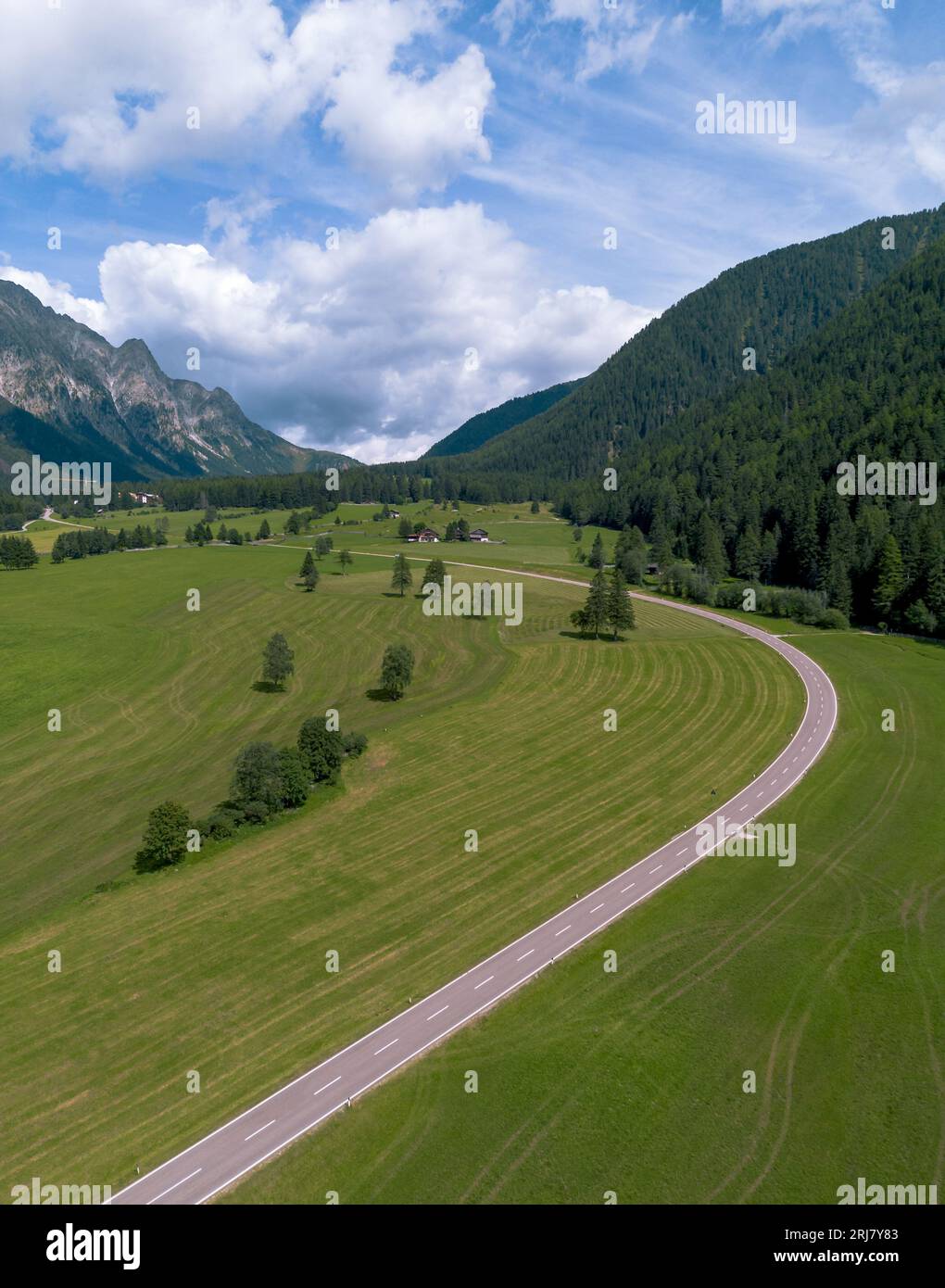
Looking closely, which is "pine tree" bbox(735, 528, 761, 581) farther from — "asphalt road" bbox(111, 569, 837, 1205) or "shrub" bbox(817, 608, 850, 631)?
"asphalt road" bbox(111, 569, 837, 1205)

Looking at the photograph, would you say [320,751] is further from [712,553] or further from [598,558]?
[598,558]

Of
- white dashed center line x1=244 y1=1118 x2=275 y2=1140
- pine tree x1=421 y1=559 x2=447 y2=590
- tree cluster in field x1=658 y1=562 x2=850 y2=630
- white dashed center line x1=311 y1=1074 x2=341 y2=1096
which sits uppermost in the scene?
pine tree x1=421 y1=559 x2=447 y2=590

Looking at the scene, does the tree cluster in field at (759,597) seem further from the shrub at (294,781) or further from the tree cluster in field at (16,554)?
the tree cluster in field at (16,554)

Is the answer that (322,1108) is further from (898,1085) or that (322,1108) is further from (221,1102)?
(898,1085)

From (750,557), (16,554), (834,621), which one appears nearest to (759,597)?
(834,621)

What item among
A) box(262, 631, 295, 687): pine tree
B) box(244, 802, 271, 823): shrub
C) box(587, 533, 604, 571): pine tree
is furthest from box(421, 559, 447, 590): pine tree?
box(244, 802, 271, 823): shrub
